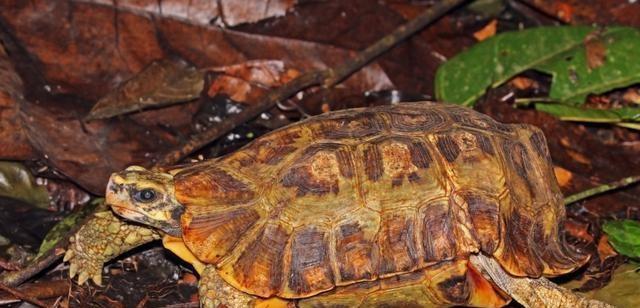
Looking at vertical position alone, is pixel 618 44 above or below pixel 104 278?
above

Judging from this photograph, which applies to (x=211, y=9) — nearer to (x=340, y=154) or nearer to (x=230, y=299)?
(x=340, y=154)

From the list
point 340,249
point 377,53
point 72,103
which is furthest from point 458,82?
point 72,103

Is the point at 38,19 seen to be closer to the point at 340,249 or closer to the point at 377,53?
the point at 377,53

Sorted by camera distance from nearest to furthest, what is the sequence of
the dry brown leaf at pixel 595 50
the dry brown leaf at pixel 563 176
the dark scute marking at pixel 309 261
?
the dark scute marking at pixel 309 261 → the dry brown leaf at pixel 563 176 → the dry brown leaf at pixel 595 50

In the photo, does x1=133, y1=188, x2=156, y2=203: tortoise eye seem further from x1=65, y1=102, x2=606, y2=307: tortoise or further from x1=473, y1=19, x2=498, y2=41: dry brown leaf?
x1=473, y1=19, x2=498, y2=41: dry brown leaf

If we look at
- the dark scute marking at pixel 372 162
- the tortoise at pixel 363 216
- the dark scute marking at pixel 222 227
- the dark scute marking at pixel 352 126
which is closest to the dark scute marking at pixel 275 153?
the tortoise at pixel 363 216

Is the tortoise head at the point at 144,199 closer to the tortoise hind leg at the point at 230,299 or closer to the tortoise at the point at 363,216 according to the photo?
the tortoise at the point at 363,216

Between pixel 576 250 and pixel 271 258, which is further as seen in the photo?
pixel 576 250
